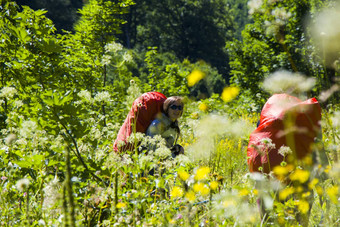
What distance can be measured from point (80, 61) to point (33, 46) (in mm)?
1129

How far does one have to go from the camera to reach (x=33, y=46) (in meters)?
3.29

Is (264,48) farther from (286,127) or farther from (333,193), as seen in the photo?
(333,193)

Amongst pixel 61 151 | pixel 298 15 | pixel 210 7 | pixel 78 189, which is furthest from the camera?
pixel 210 7

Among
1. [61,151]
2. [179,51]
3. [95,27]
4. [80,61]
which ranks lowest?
[61,151]

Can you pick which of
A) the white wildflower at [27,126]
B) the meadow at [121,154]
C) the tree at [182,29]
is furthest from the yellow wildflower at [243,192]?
the tree at [182,29]

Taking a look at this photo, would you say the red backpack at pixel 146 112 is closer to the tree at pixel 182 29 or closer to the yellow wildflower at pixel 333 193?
the yellow wildflower at pixel 333 193

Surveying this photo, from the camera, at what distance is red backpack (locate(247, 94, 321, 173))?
2258mm

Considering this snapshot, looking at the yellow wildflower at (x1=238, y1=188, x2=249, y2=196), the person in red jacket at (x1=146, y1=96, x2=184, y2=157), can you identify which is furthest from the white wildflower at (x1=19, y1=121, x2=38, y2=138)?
the person in red jacket at (x1=146, y1=96, x2=184, y2=157)

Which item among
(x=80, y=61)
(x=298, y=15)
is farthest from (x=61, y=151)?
(x=298, y=15)

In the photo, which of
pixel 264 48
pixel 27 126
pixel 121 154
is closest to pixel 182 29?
pixel 264 48

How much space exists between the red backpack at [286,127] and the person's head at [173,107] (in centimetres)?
83

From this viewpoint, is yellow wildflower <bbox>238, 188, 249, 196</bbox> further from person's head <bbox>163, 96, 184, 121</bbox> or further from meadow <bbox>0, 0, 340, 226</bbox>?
person's head <bbox>163, 96, 184, 121</bbox>

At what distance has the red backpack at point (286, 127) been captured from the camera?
2258 mm

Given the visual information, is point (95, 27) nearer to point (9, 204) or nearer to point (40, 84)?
point (40, 84)
